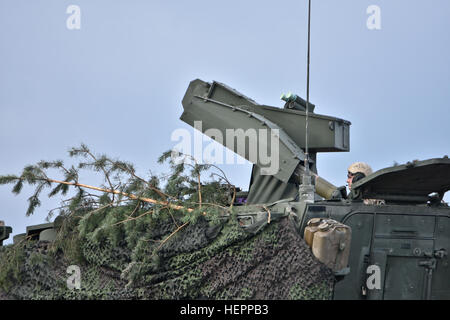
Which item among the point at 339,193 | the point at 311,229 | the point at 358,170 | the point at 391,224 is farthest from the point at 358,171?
the point at 311,229

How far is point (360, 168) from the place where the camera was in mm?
8977

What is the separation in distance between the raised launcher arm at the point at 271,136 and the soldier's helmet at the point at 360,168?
0.39 metres

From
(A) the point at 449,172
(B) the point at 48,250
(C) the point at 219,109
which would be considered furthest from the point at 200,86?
(A) the point at 449,172

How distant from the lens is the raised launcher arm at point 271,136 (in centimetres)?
961

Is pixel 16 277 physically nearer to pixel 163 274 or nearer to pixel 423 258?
pixel 163 274

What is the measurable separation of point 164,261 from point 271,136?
256 centimetres

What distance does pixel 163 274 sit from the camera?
26.0ft

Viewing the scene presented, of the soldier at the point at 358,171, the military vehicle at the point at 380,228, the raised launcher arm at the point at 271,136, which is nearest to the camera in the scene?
the military vehicle at the point at 380,228

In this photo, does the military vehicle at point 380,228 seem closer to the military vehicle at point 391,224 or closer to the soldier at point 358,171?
the military vehicle at point 391,224

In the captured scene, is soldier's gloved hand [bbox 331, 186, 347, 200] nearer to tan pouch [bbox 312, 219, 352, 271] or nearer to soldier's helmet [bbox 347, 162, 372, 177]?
soldier's helmet [bbox 347, 162, 372, 177]

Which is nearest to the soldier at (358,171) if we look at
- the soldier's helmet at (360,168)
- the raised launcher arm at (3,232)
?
the soldier's helmet at (360,168)

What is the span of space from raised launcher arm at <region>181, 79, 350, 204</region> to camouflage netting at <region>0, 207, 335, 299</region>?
6.27 feet

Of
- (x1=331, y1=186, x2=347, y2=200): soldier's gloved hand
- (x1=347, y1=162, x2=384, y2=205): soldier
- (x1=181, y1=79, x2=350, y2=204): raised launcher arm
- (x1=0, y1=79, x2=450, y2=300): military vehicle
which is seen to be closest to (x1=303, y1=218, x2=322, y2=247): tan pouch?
(x1=0, y1=79, x2=450, y2=300): military vehicle
